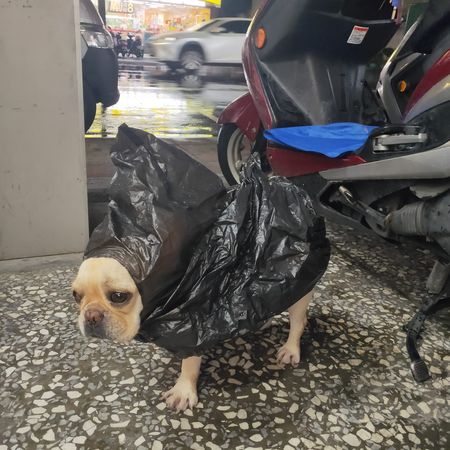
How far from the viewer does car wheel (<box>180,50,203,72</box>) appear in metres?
3.72

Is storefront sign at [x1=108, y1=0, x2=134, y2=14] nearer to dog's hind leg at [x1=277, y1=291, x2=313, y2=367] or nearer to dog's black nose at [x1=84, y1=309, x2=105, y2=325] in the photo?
dog's hind leg at [x1=277, y1=291, x2=313, y2=367]

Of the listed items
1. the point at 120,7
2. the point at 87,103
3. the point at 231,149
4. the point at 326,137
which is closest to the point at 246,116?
the point at 231,149

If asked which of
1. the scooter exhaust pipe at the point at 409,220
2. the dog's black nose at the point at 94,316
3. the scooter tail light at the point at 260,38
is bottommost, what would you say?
the dog's black nose at the point at 94,316

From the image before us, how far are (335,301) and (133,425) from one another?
1.00 meters

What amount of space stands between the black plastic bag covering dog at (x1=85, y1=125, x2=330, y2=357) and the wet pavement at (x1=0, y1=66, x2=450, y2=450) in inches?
10.8

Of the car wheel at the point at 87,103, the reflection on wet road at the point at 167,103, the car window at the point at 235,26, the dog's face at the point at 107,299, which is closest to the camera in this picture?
the dog's face at the point at 107,299

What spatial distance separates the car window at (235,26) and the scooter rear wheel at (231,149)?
0.85 m

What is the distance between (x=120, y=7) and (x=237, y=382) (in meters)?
2.57

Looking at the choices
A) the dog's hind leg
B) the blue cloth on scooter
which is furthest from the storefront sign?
the dog's hind leg

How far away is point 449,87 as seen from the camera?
Result: 150 cm

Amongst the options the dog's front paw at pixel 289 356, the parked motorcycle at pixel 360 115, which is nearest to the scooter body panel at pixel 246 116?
the parked motorcycle at pixel 360 115

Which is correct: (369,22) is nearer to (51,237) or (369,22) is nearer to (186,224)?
(186,224)

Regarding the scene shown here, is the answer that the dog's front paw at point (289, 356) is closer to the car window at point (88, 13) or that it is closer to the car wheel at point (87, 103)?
the car wheel at point (87, 103)

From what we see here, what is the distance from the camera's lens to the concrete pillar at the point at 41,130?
175 centimetres
